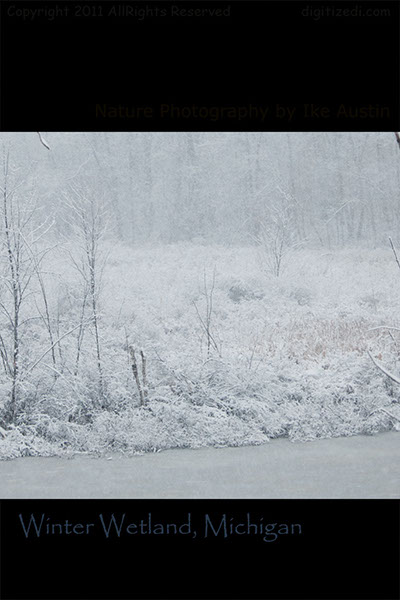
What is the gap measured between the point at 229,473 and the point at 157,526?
2248 mm

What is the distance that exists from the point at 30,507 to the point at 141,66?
4174 millimetres

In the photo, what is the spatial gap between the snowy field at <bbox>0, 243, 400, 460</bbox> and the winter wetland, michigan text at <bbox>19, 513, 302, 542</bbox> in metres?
1.86

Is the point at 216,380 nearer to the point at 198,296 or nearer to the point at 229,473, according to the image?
the point at 229,473

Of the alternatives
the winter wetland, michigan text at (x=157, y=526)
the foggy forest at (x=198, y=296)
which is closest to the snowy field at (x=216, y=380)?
the foggy forest at (x=198, y=296)

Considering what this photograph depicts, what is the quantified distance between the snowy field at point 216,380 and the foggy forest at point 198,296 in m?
0.03

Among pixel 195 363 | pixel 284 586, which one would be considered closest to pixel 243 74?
pixel 284 586

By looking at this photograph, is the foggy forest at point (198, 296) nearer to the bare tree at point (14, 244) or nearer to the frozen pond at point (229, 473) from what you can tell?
the bare tree at point (14, 244)

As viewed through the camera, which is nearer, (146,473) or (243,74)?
(243,74)

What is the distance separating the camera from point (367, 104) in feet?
11.1

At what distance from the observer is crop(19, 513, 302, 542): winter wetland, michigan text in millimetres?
4801

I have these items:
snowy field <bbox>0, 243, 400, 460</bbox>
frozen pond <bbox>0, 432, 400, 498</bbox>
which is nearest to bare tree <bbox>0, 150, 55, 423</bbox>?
snowy field <bbox>0, 243, 400, 460</bbox>

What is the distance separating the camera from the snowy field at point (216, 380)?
27.7 feet

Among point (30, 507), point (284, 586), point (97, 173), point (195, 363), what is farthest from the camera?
point (97, 173)

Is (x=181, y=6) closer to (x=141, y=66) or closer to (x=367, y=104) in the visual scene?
(x=141, y=66)
